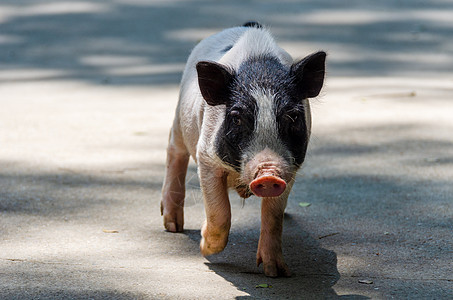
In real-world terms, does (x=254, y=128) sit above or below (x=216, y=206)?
above

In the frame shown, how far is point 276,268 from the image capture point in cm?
406

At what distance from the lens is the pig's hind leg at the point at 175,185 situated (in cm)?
486

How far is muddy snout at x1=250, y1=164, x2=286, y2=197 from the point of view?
3.31 metres

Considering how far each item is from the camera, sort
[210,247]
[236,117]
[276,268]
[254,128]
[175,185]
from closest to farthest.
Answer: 1. [254,128]
2. [236,117]
3. [276,268]
4. [210,247]
5. [175,185]

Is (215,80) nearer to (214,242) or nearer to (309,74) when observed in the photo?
(309,74)

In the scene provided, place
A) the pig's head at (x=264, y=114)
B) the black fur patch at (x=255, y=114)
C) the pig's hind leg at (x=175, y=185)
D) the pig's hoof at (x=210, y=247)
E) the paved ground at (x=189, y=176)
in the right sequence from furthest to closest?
the pig's hind leg at (x=175, y=185) < the pig's hoof at (x=210, y=247) < the paved ground at (x=189, y=176) < the black fur patch at (x=255, y=114) < the pig's head at (x=264, y=114)

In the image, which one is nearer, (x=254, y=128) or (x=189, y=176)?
(x=254, y=128)

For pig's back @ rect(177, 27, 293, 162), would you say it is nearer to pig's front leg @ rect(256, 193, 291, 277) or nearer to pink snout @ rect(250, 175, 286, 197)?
pig's front leg @ rect(256, 193, 291, 277)

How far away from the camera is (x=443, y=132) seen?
7008 mm

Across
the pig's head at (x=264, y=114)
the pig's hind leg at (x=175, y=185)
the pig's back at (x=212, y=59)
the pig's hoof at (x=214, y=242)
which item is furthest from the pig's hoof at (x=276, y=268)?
the pig's hind leg at (x=175, y=185)

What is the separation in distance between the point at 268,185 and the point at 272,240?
835 millimetres

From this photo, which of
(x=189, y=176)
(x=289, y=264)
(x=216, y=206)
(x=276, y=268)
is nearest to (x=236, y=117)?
(x=216, y=206)

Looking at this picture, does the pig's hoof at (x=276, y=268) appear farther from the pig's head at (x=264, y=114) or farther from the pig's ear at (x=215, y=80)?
the pig's ear at (x=215, y=80)

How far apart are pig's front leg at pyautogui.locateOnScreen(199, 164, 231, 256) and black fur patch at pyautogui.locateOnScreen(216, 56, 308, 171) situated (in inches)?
13.4
